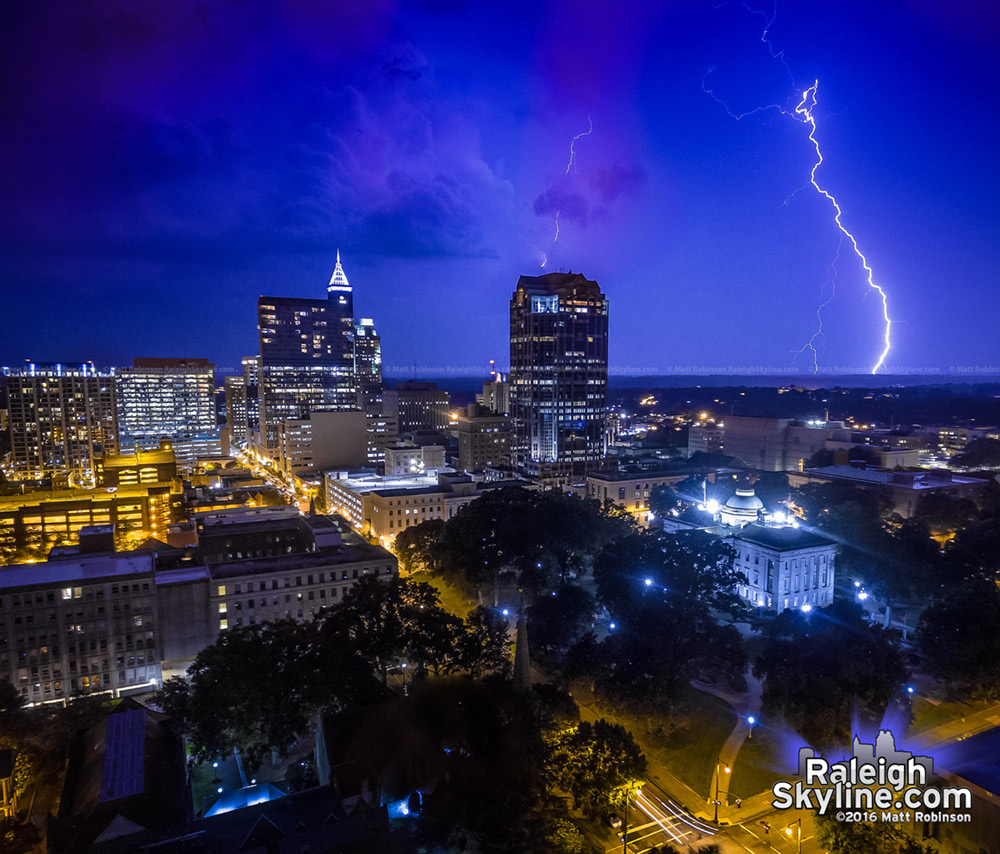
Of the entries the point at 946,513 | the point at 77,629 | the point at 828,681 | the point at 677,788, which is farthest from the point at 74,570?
the point at 946,513

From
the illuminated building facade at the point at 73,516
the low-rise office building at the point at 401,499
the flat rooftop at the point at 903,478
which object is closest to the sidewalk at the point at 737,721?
the low-rise office building at the point at 401,499

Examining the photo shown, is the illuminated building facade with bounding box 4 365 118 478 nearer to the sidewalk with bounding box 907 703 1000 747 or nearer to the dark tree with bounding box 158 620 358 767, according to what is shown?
the dark tree with bounding box 158 620 358 767

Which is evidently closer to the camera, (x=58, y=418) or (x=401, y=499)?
(x=401, y=499)

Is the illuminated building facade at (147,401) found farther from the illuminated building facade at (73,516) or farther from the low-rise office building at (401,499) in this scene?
the low-rise office building at (401,499)

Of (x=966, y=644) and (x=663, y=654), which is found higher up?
(x=663, y=654)

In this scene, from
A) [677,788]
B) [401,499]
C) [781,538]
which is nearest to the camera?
[677,788]

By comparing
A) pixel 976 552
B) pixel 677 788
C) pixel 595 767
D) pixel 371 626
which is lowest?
pixel 677 788

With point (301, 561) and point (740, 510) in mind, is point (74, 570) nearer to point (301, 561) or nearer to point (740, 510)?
point (301, 561)
